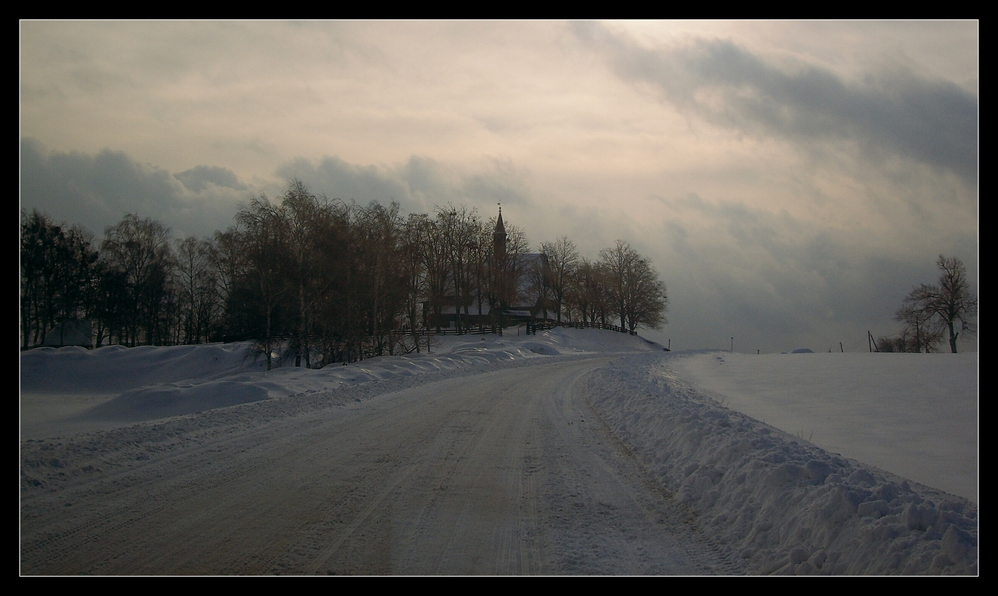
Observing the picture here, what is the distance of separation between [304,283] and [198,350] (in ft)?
58.3

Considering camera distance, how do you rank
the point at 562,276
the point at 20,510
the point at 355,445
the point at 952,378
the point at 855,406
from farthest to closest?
the point at 562,276
the point at 952,378
the point at 855,406
the point at 355,445
the point at 20,510

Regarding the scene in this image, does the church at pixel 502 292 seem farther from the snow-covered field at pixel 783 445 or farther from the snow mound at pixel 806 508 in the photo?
the snow mound at pixel 806 508

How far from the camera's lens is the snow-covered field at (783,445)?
4.75 m

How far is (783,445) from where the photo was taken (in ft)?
25.6

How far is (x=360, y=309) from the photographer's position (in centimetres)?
3072

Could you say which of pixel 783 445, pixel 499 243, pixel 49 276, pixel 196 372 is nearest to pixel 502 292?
pixel 499 243

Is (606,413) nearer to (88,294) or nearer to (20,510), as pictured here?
(20,510)

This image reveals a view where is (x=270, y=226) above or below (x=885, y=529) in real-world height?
above

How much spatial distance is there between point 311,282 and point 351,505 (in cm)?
2466

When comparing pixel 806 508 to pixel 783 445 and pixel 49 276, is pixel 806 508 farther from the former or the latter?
pixel 49 276

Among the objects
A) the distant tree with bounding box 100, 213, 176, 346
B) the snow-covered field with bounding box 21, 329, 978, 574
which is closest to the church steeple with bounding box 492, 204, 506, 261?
the distant tree with bounding box 100, 213, 176, 346

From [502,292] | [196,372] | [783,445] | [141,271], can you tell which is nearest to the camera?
[783,445]

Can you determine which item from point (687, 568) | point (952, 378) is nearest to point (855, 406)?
point (952, 378)

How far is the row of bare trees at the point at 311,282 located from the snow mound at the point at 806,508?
24135 mm
